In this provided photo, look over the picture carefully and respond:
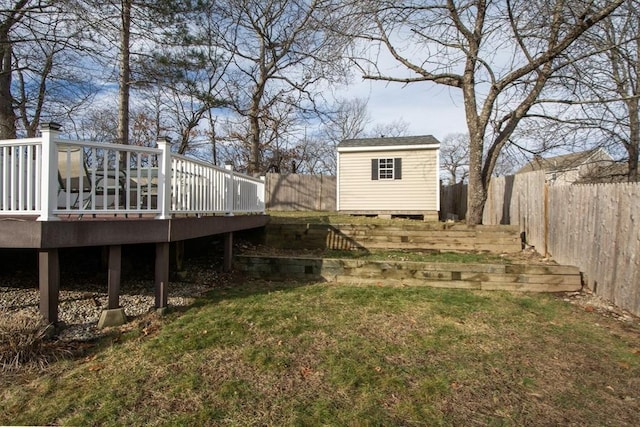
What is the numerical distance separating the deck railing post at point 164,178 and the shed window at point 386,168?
10.4 meters

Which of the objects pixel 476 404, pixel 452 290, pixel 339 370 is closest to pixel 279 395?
pixel 339 370

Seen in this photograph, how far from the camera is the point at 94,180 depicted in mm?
3535

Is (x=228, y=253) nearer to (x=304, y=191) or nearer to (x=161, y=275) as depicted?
(x=161, y=275)

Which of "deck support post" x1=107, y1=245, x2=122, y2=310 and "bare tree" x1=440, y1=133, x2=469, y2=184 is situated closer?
"deck support post" x1=107, y1=245, x2=122, y2=310

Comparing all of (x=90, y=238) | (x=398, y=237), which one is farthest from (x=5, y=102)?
(x=398, y=237)

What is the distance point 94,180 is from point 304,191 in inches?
605

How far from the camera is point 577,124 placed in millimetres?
10398

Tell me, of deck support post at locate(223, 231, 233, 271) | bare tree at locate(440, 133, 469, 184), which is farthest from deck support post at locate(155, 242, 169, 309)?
bare tree at locate(440, 133, 469, 184)

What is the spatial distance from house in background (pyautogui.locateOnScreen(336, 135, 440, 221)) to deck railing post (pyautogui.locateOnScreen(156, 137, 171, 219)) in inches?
401

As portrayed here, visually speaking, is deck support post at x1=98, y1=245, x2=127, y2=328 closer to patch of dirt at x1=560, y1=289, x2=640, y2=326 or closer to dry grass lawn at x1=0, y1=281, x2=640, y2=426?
dry grass lawn at x1=0, y1=281, x2=640, y2=426

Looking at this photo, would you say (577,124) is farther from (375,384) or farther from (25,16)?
(25,16)

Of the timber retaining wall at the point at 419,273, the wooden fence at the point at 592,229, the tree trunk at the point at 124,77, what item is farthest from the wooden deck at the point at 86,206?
the wooden fence at the point at 592,229

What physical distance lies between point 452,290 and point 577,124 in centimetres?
834

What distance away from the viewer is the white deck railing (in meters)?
3.29
